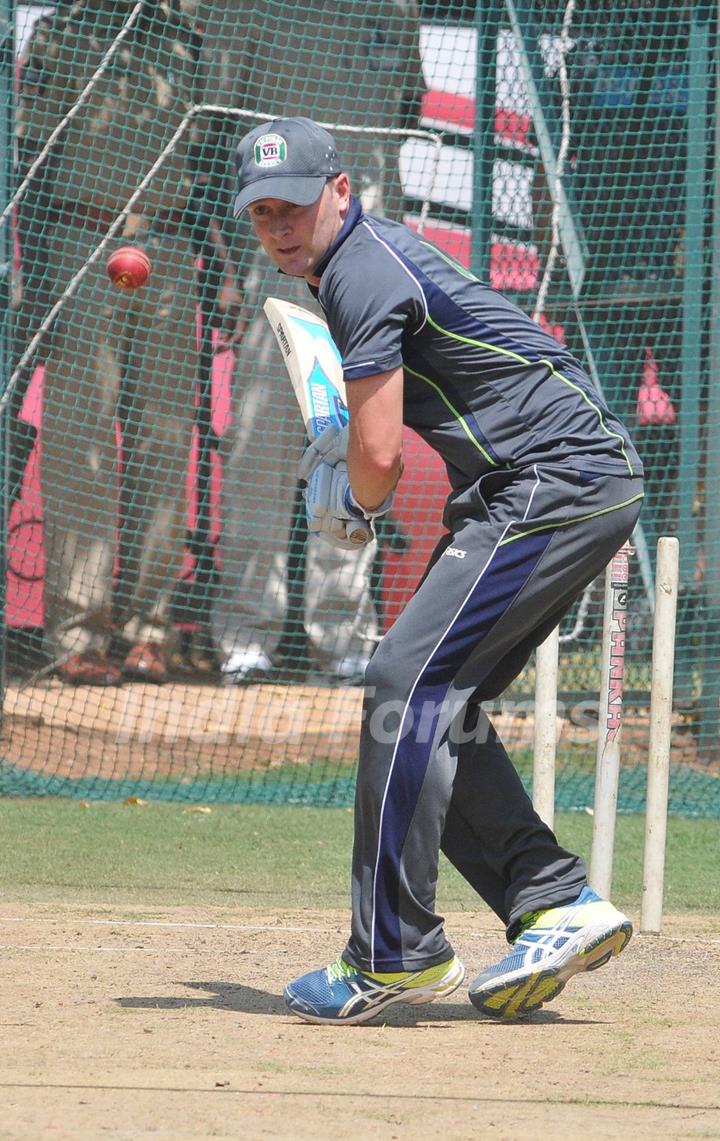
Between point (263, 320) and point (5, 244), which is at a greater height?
point (5, 244)

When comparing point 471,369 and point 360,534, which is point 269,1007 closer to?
point 360,534

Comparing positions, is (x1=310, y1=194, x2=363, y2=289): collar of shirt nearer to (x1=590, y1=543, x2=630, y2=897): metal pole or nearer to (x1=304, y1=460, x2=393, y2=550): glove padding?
(x1=304, y1=460, x2=393, y2=550): glove padding

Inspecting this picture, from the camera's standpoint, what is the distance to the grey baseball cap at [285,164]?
3439mm

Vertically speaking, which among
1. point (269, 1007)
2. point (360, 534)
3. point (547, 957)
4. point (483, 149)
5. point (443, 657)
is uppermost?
point (483, 149)

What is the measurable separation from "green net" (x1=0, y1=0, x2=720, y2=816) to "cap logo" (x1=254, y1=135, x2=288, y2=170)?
522cm

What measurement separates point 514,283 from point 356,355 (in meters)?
6.41

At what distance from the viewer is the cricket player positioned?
345cm

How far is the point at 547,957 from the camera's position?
11.7 ft

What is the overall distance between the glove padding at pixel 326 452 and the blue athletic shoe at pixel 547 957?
112 centimetres

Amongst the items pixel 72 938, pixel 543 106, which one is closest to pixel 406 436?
Answer: pixel 543 106

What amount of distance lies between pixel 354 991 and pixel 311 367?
152cm

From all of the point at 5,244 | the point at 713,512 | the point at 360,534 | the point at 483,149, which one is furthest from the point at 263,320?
the point at 360,534

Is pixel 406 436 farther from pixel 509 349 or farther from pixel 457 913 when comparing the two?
pixel 509 349

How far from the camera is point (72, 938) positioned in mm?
4430
